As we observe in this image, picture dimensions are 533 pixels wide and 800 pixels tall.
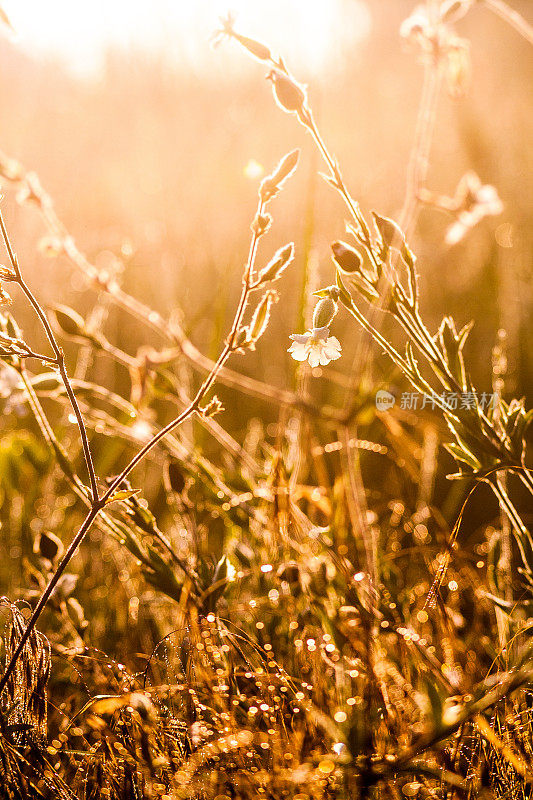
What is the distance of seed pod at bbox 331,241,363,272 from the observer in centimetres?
82

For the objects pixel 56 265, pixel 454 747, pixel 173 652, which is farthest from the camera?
pixel 56 265

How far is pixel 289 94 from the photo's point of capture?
0.85 meters

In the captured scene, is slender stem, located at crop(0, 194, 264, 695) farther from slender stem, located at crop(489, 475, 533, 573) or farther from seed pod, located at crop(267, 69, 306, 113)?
slender stem, located at crop(489, 475, 533, 573)

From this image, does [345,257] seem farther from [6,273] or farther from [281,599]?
[281,599]

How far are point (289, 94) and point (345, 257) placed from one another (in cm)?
21

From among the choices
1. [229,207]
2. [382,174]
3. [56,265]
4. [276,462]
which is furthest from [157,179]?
[276,462]

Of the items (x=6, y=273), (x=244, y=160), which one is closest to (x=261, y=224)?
(x=6, y=273)

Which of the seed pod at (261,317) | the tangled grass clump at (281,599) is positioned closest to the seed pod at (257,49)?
the tangled grass clump at (281,599)

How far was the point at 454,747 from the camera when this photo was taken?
743mm

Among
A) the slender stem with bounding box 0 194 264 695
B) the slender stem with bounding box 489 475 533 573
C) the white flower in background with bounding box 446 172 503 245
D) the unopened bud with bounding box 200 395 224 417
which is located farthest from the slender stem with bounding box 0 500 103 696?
the white flower in background with bounding box 446 172 503 245

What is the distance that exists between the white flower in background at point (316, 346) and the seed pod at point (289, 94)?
0.27 m

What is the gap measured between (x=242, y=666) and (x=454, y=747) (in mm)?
310

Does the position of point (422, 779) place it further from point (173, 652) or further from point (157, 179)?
point (157, 179)

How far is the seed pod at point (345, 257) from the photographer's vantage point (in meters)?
0.82
